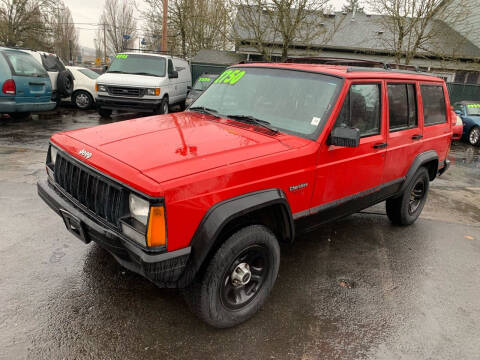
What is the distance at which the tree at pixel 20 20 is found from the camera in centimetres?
3088

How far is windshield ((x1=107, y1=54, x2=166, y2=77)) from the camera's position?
36.8 ft

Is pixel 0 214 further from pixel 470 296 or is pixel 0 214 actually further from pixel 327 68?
pixel 470 296

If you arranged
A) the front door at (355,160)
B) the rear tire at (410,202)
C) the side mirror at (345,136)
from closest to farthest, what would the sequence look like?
1. the side mirror at (345,136)
2. the front door at (355,160)
3. the rear tire at (410,202)

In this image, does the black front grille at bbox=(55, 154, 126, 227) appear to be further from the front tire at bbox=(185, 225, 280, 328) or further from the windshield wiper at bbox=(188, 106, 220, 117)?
the windshield wiper at bbox=(188, 106, 220, 117)

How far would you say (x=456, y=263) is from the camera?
159 inches

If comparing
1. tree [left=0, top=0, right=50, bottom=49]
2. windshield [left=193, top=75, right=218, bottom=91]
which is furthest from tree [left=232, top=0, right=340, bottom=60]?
tree [left=0, top=0, right=50, bottom=49]

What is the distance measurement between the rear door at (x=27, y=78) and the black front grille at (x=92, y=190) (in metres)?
6.68

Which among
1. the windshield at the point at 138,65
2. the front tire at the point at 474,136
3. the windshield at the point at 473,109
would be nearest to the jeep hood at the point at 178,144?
the windshield at the point at 138,65

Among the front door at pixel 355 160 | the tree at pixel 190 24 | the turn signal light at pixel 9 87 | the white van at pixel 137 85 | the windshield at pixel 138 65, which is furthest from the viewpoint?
the tree at pixel 190 24

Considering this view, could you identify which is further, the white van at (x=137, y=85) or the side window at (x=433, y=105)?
the white van at (x=137, y=85)

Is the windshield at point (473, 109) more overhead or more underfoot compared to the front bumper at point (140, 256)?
more overhead

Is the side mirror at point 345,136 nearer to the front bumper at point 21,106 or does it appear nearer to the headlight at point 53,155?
the headlight at point 53,155

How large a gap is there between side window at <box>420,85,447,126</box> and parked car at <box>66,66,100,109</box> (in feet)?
37.0

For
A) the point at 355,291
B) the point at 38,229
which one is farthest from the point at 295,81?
the point at 38,229
